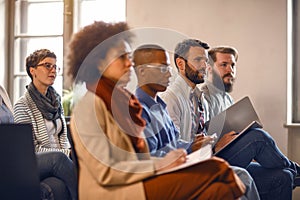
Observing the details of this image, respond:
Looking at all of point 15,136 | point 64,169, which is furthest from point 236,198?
point 64,169

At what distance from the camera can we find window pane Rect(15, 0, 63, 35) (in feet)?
19.4

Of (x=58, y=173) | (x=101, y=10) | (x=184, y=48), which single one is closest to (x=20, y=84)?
(x=101, y=10)

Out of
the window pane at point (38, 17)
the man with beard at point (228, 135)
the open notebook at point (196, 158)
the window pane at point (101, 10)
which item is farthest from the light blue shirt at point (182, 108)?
the window pane at point (38, 17)

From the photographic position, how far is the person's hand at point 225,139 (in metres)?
3.26

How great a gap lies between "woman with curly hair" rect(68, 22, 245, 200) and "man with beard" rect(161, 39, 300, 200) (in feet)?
3.31

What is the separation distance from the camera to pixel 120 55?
7.31ft

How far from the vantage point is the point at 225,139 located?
329 cm

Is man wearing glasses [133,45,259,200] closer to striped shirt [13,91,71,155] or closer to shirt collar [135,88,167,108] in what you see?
shirt collar [135,88,167,108]

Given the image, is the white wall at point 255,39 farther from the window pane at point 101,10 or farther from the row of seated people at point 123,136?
the row of seated people at point 123,136

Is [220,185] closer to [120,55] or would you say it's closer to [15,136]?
[120,55]

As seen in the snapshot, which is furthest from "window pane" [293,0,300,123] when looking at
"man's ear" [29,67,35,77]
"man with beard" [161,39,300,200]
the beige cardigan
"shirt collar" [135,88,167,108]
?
the beige cardigan

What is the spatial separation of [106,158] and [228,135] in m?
1.39

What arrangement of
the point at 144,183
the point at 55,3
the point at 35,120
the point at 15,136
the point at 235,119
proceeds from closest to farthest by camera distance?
the point at 144,183 → the point at 15,136 → the point at 235,119 → the point at 35,120 → the point at 55,3

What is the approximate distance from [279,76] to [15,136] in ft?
9.56
